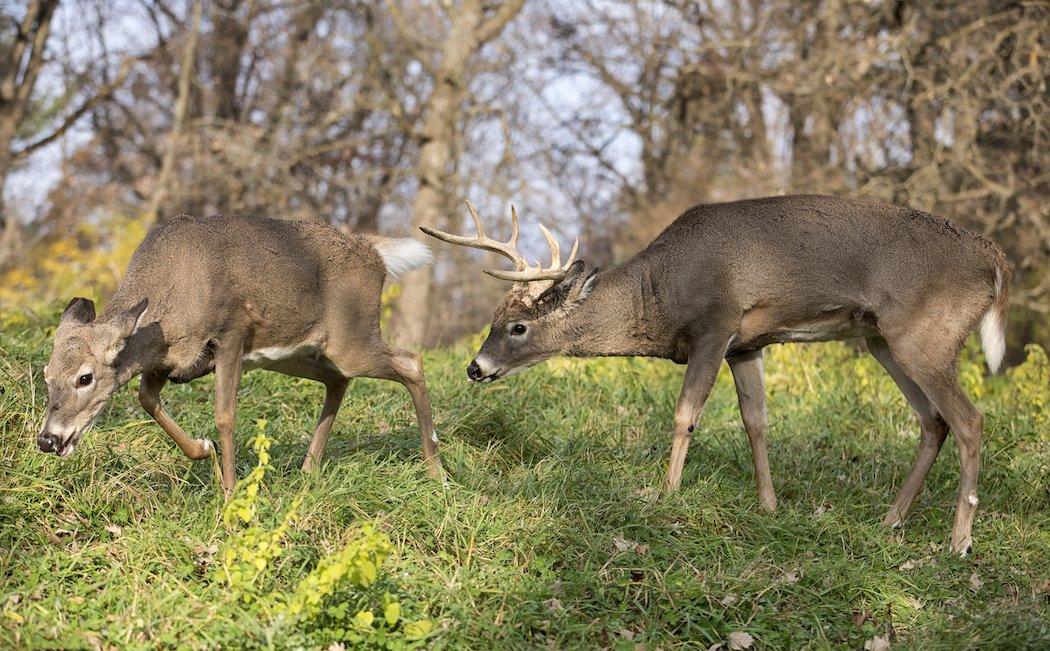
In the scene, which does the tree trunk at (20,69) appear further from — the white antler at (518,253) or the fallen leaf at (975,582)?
the fallen leaf at (975,582)

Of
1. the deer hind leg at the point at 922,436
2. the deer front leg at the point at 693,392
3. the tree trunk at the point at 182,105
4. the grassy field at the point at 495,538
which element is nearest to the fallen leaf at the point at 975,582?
the grassy field at the point at 495,538

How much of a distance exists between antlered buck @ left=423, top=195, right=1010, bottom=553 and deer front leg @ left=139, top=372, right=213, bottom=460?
1896 mm

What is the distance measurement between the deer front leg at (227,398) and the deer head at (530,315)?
5.22 feet

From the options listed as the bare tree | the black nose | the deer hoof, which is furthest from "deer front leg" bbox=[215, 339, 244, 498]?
the bare tree

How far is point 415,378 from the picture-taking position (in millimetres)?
6438

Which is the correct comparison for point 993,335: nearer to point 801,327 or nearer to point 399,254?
point 801,327

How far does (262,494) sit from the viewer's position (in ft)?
17.3

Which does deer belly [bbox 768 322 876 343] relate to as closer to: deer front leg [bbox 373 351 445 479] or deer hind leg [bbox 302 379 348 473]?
deer front leg [bbox 373 351 445 479]

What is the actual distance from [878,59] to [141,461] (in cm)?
1007

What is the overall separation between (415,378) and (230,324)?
3.94ft

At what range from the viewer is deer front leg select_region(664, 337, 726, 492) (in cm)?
619

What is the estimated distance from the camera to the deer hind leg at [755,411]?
6371 mm

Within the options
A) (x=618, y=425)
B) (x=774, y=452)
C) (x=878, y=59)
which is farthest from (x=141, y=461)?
(x=878, y=59)

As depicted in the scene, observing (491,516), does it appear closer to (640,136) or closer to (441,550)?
(441,550)
